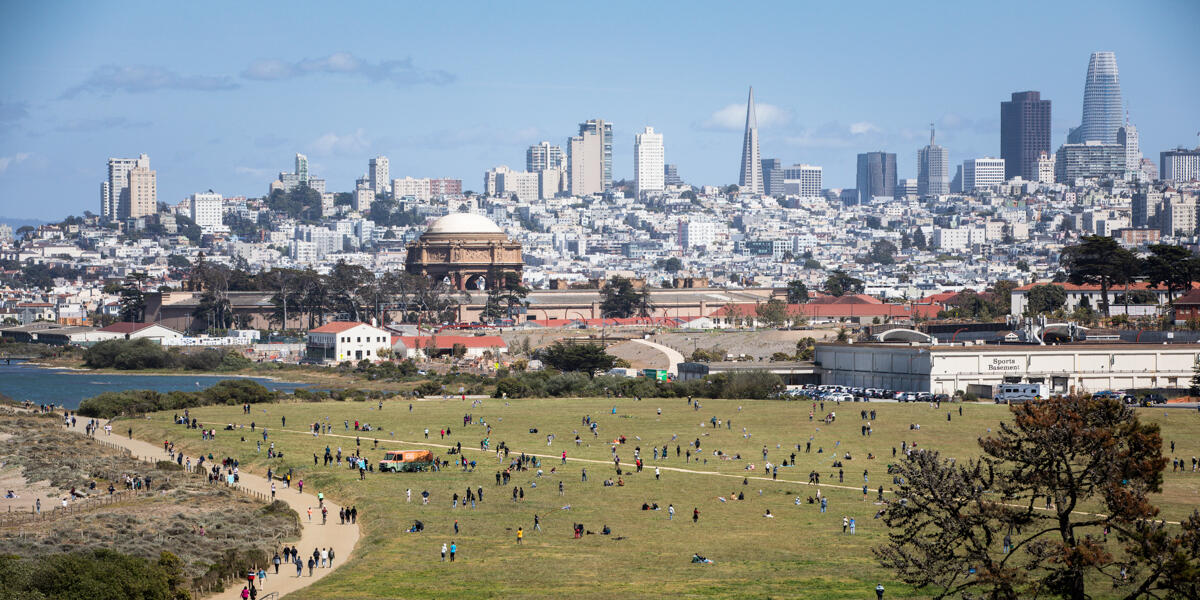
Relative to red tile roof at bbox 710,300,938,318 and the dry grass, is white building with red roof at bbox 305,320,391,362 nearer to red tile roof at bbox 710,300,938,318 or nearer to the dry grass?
red tile roof at bbox 710,300,938,318

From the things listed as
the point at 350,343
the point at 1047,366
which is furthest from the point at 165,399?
the point at 1047,366

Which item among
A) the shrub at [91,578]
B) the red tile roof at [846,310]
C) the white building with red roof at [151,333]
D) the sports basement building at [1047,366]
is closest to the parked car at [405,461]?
the shrub at [91,578]

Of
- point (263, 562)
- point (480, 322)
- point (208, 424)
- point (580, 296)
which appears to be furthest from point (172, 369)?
point (263, 562)

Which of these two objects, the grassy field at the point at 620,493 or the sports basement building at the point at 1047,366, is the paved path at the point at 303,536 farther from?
the sports basement building at the point at 1047,366

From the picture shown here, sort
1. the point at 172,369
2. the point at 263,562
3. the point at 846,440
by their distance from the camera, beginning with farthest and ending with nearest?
the point at 172,369 < the point at 846,440 < the point at 263,562

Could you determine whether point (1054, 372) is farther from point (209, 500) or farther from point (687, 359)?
point (209, 500)

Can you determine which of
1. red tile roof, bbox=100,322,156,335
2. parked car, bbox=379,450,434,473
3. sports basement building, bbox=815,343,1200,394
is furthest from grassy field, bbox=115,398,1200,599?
red tile roof, bbox=100,322,156,335

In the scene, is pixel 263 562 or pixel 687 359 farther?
pixel 687 359
